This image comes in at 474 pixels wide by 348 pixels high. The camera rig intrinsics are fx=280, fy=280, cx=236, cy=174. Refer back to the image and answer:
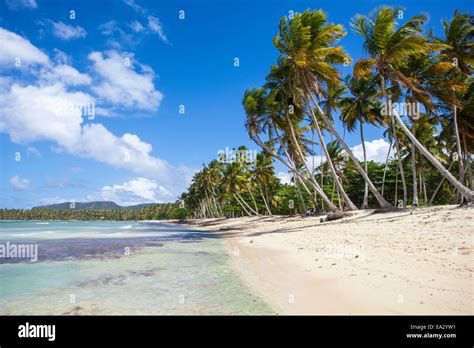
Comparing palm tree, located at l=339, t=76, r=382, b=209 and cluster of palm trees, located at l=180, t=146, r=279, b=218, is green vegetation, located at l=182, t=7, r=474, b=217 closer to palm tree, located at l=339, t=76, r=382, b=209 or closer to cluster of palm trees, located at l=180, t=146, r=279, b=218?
palm tree, located at l=339, t=76, r=382, b=209

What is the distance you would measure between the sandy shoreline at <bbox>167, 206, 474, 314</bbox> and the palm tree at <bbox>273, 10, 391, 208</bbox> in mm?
9838

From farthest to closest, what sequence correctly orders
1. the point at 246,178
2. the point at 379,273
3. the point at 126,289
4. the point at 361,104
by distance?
the point at 246,178
the point at 361,104
the point at 126,289
the point at 379,273

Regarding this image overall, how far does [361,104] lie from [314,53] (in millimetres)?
7549

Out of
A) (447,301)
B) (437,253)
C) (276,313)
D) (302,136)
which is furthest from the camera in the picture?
(302,136)

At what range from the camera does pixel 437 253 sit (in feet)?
25.4

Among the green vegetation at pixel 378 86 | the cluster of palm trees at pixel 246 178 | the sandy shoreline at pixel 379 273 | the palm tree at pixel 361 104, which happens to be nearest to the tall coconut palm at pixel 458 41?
the green vegetation at pixel 378 86

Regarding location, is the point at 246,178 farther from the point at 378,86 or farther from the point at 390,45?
the point at 390,45

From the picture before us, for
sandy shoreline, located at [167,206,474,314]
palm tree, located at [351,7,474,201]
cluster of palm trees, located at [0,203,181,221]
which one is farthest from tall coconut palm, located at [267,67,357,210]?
cluster of palm trees, located at [0,203,181,221]

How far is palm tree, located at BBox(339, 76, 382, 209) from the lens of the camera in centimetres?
2481

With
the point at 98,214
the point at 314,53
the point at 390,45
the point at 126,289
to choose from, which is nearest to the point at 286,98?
the point at 314,53

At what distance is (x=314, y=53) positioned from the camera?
20562mm
